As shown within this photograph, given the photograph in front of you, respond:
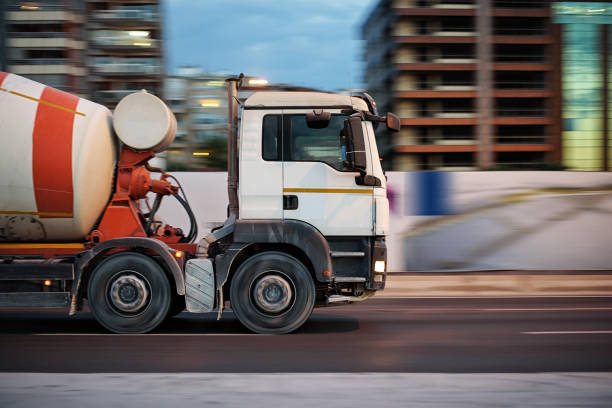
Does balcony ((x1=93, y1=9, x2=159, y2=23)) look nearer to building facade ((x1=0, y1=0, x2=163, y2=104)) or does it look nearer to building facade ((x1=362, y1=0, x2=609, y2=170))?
building facade ((x1=0, y1=0, x2=163, y2=104))

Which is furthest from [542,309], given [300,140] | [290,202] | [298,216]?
[300,140]

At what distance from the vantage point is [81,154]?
7.52 m

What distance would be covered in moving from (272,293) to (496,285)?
6.73 m

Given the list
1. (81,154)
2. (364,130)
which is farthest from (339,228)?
(81,154)

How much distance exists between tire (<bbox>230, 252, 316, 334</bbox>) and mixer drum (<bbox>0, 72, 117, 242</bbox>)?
2107 millimetres

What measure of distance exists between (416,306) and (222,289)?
4.21m

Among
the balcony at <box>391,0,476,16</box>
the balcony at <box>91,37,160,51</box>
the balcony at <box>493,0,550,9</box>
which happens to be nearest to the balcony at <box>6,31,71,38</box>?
the balcony at <box>91,37,160,51</box>

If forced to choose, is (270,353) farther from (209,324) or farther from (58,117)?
(58,117)

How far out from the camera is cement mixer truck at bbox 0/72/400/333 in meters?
7.39

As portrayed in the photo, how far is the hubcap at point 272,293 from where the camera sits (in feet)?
24.2

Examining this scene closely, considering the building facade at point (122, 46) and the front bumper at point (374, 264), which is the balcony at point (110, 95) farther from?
the front bumper at point (374, 264)

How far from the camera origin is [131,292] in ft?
24.8

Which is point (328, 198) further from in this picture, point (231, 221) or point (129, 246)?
point (129, 246)

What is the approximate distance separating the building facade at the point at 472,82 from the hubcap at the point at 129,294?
44397 millimetres
